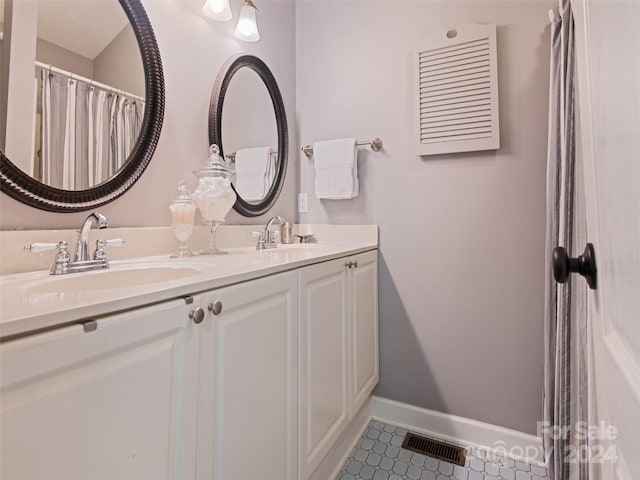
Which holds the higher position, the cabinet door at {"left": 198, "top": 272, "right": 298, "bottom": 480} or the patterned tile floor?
the cabinet door at {"left": 198, "top": 272, "right": 298, "bottom": 480}

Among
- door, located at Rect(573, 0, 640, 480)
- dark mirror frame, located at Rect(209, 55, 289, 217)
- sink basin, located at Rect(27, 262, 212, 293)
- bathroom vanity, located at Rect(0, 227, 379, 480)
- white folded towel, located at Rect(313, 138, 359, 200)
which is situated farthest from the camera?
white folded towel, located at Rect(313, 138, 359, 200)

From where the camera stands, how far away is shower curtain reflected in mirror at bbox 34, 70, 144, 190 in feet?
2.99

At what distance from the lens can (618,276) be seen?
15.1 inches

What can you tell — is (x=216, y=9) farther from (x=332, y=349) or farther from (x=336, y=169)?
(x=332, y=349)

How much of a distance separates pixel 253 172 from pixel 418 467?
5.25 ft

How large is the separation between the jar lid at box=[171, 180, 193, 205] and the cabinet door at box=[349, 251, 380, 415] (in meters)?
0.72

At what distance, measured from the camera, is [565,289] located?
1022mm

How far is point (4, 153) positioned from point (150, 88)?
511 mm

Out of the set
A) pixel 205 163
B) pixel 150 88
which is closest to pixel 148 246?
pixel 205 163

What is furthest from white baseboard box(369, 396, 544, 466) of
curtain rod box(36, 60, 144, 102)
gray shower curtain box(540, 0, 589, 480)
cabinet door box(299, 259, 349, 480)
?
curtain rod box(36, 60, 144, 102)

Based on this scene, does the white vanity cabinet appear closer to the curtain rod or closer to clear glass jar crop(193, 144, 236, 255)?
clear glass jar crop(193, 144, 236, 255)

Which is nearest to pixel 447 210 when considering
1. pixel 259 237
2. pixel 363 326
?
pixel 363 326

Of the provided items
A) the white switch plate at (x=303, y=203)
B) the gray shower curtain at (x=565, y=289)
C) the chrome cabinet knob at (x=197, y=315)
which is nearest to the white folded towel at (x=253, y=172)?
the white switch plate at (x=303, y=203)

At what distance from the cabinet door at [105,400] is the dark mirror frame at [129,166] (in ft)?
2.02
